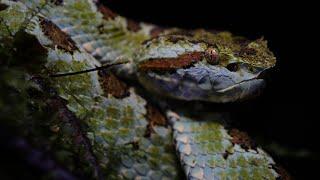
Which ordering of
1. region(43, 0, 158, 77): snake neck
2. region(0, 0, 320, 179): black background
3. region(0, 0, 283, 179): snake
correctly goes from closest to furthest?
Answer: region(0, 0, 283, 179): snake → region(43, 0, 158, 77): snake neck → region(0, 0, 320, 179): black background

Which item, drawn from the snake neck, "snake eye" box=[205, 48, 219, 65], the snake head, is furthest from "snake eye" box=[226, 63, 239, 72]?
the snake neck

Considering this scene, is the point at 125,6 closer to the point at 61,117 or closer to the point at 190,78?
the point at 190,78

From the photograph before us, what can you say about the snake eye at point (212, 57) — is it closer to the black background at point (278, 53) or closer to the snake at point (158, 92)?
the snake at point (158, 92)

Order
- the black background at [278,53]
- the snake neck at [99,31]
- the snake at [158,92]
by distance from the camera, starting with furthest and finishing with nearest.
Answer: the black background at [278,53] → the snake neck at [99,31] → the snake at [158,92]

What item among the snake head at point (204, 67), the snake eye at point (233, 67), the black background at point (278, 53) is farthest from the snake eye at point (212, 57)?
the black background at point (278, 53)

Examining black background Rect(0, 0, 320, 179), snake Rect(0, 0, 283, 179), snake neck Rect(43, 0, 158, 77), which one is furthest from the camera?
black background Rect(0, 0, 320, 179)

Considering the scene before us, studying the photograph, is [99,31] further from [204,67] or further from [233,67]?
[233,67]

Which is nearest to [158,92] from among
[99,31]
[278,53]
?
[99,31]

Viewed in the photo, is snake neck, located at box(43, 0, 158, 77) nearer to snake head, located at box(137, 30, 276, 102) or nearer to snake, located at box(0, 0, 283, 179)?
snake, located at box(0, 0, 283, 179)
